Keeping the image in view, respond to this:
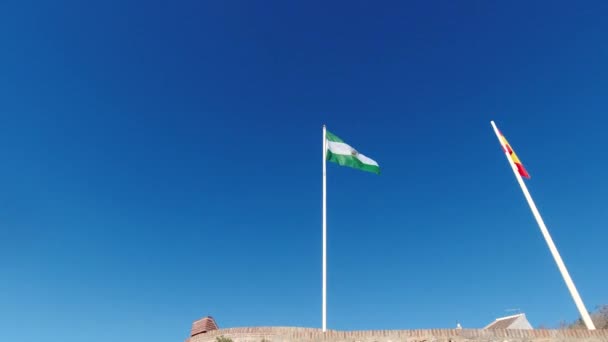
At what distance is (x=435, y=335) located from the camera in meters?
8.92

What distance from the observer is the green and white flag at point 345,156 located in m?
14.5

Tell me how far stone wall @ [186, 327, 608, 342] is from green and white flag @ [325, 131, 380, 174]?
21.4 ft

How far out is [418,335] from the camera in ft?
29.5

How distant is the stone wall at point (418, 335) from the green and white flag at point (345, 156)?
6.51m

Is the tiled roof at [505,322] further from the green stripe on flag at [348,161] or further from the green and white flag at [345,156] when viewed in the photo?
the green stripe on flag at [348,161]

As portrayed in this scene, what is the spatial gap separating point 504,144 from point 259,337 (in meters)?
10.3

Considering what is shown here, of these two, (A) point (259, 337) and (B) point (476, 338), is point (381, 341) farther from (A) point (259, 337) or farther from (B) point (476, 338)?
(A) point (259, 337)

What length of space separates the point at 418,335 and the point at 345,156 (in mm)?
7124

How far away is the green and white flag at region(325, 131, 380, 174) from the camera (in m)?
14.5

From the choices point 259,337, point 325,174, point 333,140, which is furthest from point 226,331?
point 333,140

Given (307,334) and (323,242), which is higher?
(323,242)

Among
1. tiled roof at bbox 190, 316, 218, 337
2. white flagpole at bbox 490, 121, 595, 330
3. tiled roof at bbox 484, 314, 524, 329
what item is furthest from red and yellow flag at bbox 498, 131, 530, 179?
tiled roof at bbox 484, 314, 524, 329

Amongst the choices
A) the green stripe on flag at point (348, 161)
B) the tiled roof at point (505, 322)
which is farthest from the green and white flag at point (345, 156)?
the tiled roof at point (505, 322)

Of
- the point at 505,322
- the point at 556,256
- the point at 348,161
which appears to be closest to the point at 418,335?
the point at 556,256
